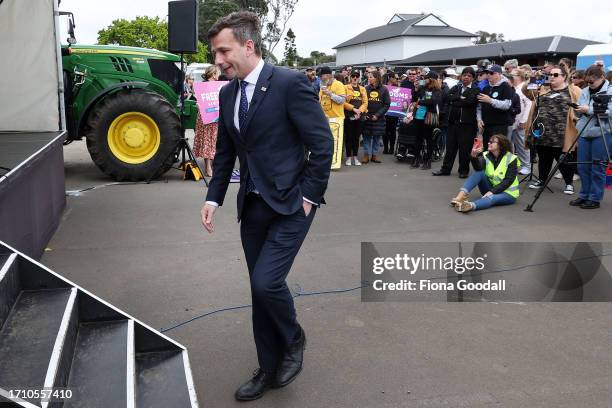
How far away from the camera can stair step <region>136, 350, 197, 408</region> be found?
9.36 feet

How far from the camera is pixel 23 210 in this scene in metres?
4.83

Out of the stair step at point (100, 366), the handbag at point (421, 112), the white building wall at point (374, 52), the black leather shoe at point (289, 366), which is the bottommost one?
the black leather shoe at point (289, 366)

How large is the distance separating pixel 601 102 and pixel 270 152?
5.68 m

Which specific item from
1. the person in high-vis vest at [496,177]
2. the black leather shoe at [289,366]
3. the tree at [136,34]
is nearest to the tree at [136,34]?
the tree at [136,34]

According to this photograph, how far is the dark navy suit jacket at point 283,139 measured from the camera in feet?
9.34

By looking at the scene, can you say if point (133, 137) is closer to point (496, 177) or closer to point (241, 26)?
point (496, 177)

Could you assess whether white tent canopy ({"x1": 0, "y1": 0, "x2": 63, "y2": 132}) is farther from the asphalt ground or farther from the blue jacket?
the blue jacket

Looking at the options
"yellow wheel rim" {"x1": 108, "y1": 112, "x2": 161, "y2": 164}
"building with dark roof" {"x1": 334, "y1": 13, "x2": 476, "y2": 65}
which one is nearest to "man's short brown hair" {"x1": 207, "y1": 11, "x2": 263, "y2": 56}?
"yellow wheel rim" {"x1": 108, "y1": 112, "x2": 161, "y2": 164}

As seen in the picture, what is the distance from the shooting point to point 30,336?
2.80m

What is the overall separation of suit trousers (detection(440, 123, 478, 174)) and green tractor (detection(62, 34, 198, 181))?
15.3 ft

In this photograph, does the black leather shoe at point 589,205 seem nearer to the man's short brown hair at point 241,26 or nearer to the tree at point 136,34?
the man's short brown hair at point 241,26

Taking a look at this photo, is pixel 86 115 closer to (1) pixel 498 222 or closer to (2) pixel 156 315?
(2) pixel 156 315

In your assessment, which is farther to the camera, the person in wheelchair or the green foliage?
the green foliage

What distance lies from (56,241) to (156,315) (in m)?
2.37
